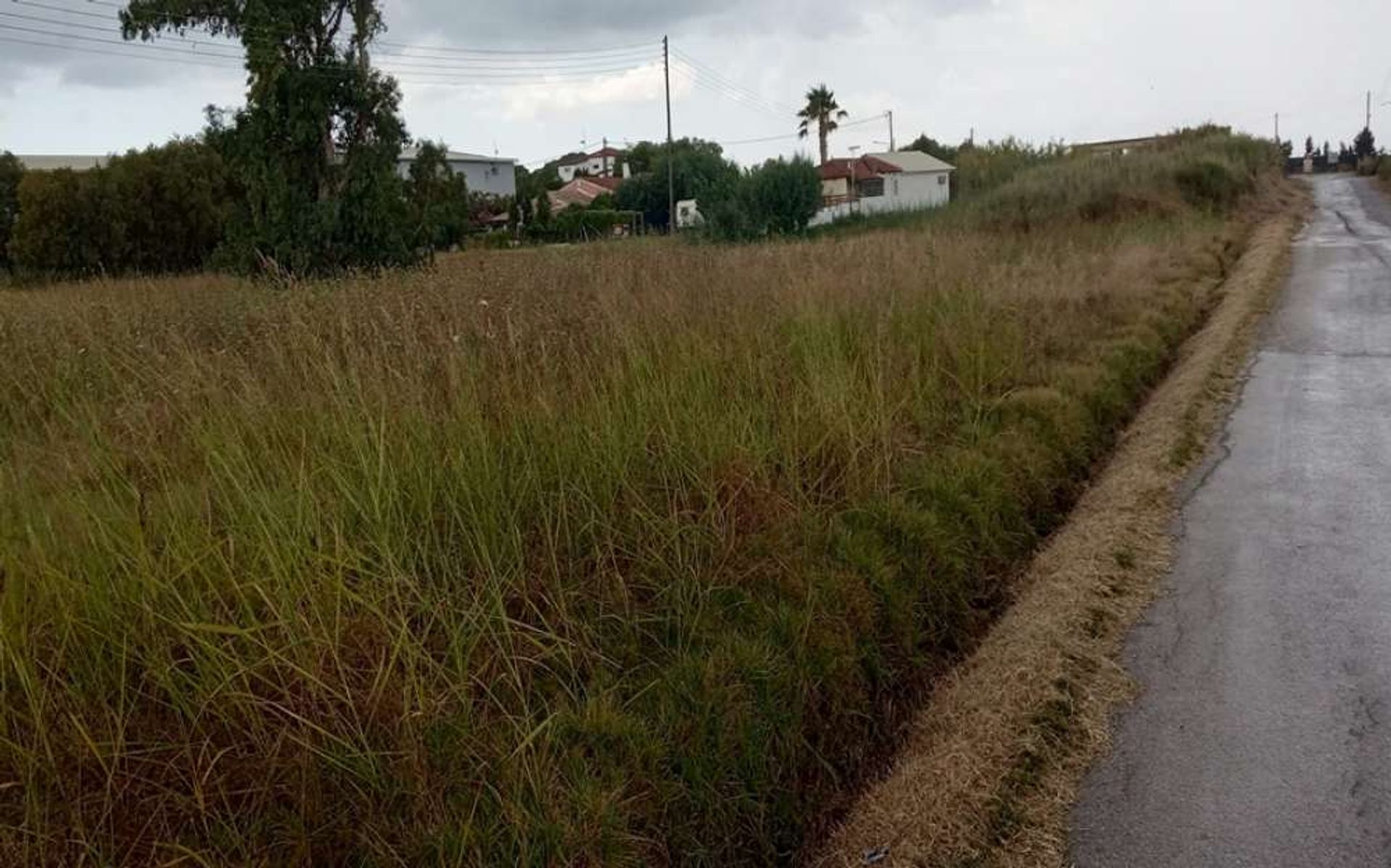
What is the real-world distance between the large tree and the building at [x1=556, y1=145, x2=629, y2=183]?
8882cm

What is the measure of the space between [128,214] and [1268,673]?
109ft

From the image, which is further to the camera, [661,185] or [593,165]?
[593,165]

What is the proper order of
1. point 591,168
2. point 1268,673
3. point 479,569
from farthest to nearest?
1. point 591,168
2. point 1268,673
3. point 479,569

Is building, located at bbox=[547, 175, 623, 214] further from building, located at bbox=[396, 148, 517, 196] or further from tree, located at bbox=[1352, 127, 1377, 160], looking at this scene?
tree, located at bbox=[1352, 127, 1377, 160]

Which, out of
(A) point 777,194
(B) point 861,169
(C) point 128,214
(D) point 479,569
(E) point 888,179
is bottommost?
(D) point 479,569

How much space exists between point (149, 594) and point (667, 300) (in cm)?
491

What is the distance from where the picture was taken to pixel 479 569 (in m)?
3.36

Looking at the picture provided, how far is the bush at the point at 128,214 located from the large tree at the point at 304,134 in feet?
14.3

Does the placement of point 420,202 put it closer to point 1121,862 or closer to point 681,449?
point 681,449

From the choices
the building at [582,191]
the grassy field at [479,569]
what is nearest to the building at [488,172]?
the building at [582,191]

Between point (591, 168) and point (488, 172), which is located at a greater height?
point (591, 168)

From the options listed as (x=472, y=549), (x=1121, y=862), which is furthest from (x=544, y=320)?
(x=1121, y=862)

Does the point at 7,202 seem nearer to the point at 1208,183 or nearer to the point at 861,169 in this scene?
the point at 1208,183

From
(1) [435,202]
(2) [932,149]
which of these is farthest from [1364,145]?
(1) [435,202]
